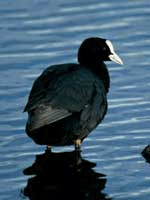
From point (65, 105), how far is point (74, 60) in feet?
10.00

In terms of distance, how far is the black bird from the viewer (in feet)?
34.8

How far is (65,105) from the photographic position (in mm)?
10805

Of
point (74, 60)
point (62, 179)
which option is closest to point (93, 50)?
point (74, 60)

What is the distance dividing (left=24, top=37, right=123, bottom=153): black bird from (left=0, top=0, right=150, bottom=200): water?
222 mm

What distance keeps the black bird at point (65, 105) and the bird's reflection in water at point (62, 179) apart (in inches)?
7.9

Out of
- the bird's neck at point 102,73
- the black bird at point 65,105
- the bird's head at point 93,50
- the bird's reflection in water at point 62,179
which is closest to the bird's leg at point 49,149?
the bird's reflection in water at point 62,179

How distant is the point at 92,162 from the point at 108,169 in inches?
12.5

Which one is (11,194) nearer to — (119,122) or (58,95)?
(58,95)

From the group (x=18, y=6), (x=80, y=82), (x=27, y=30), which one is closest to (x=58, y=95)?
(x=80, y=82)

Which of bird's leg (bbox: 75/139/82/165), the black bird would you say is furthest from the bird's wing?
bird's leg (bbox: 75/139/82/165)

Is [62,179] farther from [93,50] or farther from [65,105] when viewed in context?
[93,50]

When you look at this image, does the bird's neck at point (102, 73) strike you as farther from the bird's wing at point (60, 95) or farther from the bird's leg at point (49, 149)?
the bird's leg at point (49, 149)

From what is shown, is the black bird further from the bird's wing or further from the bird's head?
the bird's head

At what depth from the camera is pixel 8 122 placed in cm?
1173
